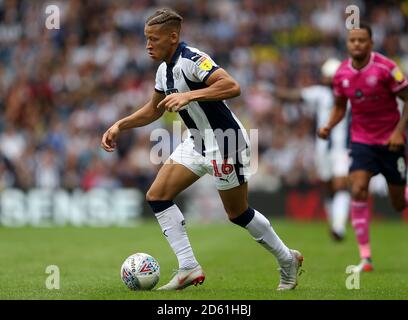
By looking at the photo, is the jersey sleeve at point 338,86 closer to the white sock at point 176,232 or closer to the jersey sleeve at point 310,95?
the white sock at point 176,232

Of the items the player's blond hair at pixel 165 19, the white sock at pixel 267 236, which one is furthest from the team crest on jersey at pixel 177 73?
the white sock at pixel 267 236

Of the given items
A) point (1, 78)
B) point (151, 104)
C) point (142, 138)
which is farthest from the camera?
point (1, 78)

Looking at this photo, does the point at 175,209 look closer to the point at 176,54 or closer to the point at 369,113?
the point at 176,54

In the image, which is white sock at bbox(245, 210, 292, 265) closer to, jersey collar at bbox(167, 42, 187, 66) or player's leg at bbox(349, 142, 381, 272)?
jersey collar at bbox(167, 42, 187, 66)

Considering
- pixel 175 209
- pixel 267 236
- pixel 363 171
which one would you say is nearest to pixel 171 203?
pixel 175 209

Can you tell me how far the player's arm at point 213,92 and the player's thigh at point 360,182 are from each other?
3.57m

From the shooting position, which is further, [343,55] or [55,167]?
[343,55]

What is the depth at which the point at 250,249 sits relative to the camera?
1380 centimetres

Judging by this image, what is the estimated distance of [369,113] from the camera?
1070 centimetres

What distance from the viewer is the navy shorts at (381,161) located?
35.0ft

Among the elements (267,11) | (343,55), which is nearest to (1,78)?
(267,11)

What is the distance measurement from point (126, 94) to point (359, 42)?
12939mm

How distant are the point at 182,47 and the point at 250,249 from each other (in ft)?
20.4

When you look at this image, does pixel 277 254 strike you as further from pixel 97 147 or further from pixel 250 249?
pixel 97 147
